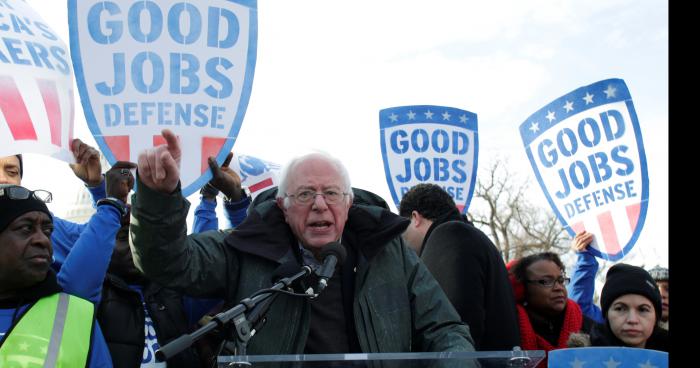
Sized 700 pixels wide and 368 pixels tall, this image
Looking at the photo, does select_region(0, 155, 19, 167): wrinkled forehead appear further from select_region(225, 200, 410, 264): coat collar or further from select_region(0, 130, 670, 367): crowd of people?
select_region(225, 200, 410, 264): coat collar

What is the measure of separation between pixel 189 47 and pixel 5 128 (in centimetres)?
107

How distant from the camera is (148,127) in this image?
4461 millimetres

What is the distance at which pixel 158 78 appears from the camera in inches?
178

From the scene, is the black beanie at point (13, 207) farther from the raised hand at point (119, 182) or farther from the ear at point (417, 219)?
the ear at point (417, 219)

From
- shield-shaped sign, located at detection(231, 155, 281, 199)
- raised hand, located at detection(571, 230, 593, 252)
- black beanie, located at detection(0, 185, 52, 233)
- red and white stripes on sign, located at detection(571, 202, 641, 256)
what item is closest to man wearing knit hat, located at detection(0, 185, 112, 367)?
black beanie, located at detection(0, 185, 52, 233)

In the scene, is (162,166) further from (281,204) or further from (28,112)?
(28,112)

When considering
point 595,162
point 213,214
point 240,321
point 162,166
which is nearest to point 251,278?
point 162,166

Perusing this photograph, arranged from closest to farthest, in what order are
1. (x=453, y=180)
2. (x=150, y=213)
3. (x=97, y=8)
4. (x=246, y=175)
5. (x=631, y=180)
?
(x=150, y=213) < (x=97, y=8) < (x=246, y=175) < (x=631, y=180) < (x=453, y=180)

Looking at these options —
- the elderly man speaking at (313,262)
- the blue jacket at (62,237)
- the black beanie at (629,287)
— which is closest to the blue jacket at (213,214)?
the blue jacket at (62,237)

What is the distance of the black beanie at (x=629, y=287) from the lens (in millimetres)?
4453

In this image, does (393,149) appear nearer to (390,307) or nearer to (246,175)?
(246,175)

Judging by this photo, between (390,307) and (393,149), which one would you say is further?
(393,149)
